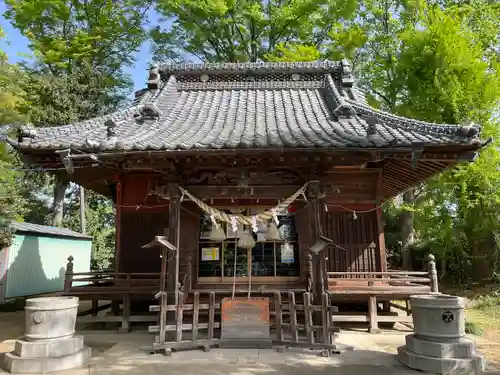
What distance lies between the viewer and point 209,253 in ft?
28.5

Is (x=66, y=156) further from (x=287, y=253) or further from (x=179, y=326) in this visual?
(x=287, y=253)

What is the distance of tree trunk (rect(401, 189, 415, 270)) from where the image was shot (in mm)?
18594

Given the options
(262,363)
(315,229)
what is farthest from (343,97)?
(262,363)

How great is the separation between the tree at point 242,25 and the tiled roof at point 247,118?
31.3 feet

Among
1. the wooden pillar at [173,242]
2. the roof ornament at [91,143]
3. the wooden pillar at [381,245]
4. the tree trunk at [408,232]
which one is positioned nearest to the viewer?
the roof ornament at [91,143]

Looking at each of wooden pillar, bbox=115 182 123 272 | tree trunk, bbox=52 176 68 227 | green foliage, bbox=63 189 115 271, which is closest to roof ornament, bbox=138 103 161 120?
wooden pillar, bbox=115 182 123 272

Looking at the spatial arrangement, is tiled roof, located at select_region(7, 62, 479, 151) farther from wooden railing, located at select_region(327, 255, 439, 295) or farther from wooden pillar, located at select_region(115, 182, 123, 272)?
wooden railing, located at select_region(327, 255, 439, 295)

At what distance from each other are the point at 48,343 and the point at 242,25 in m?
20.3

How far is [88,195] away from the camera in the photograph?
2888 cm

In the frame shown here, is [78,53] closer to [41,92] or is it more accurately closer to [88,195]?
[41,92]

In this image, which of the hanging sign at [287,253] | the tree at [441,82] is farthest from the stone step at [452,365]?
the tree at [441,82]

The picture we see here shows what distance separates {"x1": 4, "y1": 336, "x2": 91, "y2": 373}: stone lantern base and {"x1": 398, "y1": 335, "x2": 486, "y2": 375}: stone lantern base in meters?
5.83

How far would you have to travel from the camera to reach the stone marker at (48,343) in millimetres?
5988

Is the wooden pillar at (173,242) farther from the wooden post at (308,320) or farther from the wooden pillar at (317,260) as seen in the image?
the wooden pillar at (317,260)
